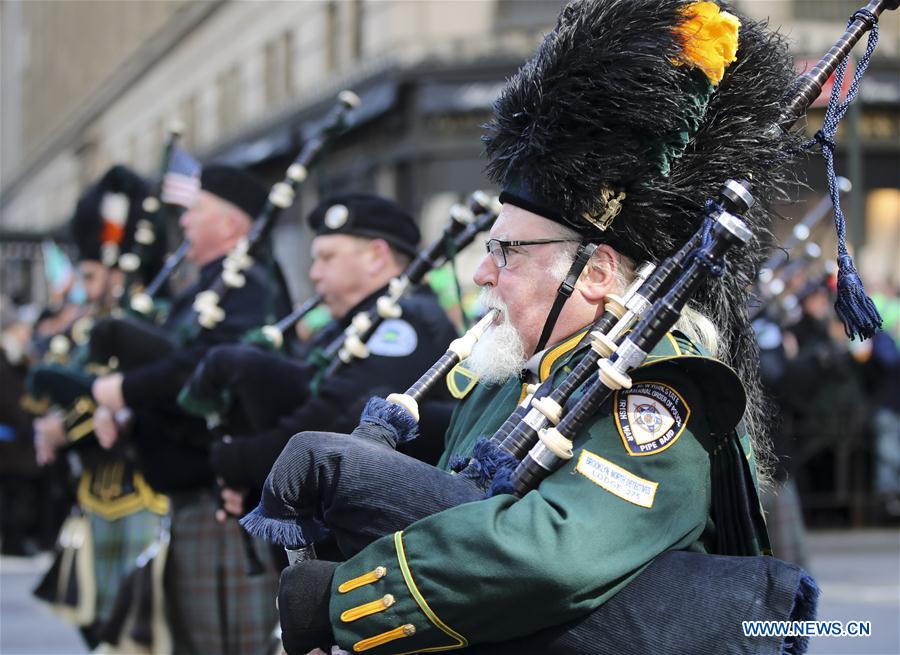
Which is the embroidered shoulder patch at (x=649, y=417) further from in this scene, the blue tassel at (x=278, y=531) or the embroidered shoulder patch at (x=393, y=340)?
the embroidered shoulder patch at (x=393, y=340)

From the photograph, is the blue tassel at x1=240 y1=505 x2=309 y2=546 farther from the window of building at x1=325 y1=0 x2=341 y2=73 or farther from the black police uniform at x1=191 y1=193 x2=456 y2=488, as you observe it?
the window of building at x1=325 y1=0 x2=341 y2=73

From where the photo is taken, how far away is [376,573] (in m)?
2.06

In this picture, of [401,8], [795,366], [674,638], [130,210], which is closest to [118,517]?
[130,210]

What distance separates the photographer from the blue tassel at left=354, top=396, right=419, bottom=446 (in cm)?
231

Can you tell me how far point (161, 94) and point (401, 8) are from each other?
14511 millimetres

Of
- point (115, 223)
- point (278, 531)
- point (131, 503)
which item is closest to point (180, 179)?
point (115, 223)

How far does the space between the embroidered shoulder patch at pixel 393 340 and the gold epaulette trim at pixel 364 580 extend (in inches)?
74.1

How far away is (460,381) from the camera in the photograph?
266 cm

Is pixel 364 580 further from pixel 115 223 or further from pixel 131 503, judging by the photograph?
pixel 115 223

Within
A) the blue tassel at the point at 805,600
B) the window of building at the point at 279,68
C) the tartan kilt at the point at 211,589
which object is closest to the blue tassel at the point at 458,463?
the blue tassel at the point at 805,600

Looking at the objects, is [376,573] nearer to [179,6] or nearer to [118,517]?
[118,517]

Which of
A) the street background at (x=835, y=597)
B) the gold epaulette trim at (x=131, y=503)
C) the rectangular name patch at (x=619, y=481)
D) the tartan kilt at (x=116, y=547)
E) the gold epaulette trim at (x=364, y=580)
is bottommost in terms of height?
the street background at (x=835, y=597)

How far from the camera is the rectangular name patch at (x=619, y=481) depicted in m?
2.04

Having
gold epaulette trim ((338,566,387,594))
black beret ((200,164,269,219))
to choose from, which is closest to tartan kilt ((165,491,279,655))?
black beret ((200,164,269,219))
